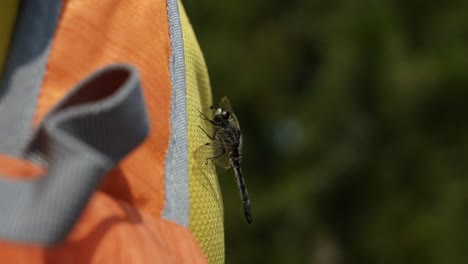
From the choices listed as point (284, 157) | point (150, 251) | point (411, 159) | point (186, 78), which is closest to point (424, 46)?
point (411, 159)

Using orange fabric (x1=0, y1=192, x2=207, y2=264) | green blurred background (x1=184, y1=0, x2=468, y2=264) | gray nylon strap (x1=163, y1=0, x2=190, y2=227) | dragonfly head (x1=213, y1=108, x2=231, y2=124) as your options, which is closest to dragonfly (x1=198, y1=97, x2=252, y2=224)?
dragonfly head (x1=213, y1=108, x2=231, y2=124)

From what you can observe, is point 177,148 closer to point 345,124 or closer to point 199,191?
point 199,191

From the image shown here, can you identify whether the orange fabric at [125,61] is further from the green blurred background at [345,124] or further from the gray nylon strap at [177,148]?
the green blurred background at [345,124]

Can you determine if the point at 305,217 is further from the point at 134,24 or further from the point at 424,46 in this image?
the point at 134,24

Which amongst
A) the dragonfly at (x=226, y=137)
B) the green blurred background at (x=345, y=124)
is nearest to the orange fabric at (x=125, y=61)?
the dragonfly at (x=226, y=137)

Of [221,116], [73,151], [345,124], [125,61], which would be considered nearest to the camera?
[73,151]

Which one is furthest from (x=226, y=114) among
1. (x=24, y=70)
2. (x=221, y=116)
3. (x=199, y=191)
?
(x=24, y=70)
